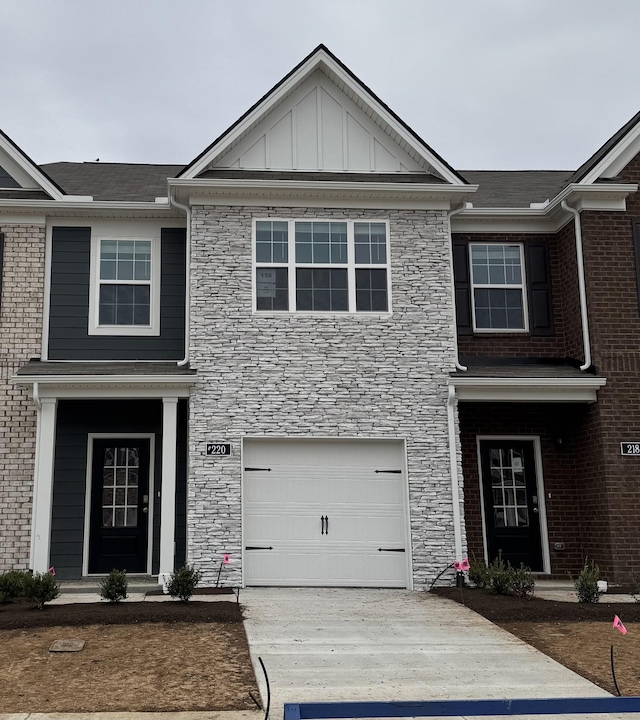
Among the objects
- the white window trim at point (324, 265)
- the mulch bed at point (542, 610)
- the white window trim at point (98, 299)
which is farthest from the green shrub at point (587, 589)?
the white window trim at point (98, 299)

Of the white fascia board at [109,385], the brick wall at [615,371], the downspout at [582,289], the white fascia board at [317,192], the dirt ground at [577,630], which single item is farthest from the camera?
the downspout at [582,289]

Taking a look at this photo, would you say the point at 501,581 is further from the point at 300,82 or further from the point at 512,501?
the point at 300,82

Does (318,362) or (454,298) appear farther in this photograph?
(454,298)

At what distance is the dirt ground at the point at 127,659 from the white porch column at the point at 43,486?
70.6 inches

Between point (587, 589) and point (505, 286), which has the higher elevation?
point (505, 286)

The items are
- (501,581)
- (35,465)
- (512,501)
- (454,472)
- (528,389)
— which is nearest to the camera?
(501,581)

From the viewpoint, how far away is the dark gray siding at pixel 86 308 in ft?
45.0

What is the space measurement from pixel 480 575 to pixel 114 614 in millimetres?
5214

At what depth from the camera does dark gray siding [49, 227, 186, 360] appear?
540 inches

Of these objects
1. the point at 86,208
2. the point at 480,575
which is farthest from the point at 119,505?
the point at 480,575

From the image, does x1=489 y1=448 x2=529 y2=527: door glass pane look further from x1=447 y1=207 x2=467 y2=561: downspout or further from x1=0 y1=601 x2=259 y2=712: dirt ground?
x1=0 y1=601 x2=259 y2=712: dirt ground

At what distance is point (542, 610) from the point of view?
33.1ft

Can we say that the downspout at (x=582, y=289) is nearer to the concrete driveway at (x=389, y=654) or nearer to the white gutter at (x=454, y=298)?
the white gutter at (x=454, y=298)

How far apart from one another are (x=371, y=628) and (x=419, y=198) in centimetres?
689
